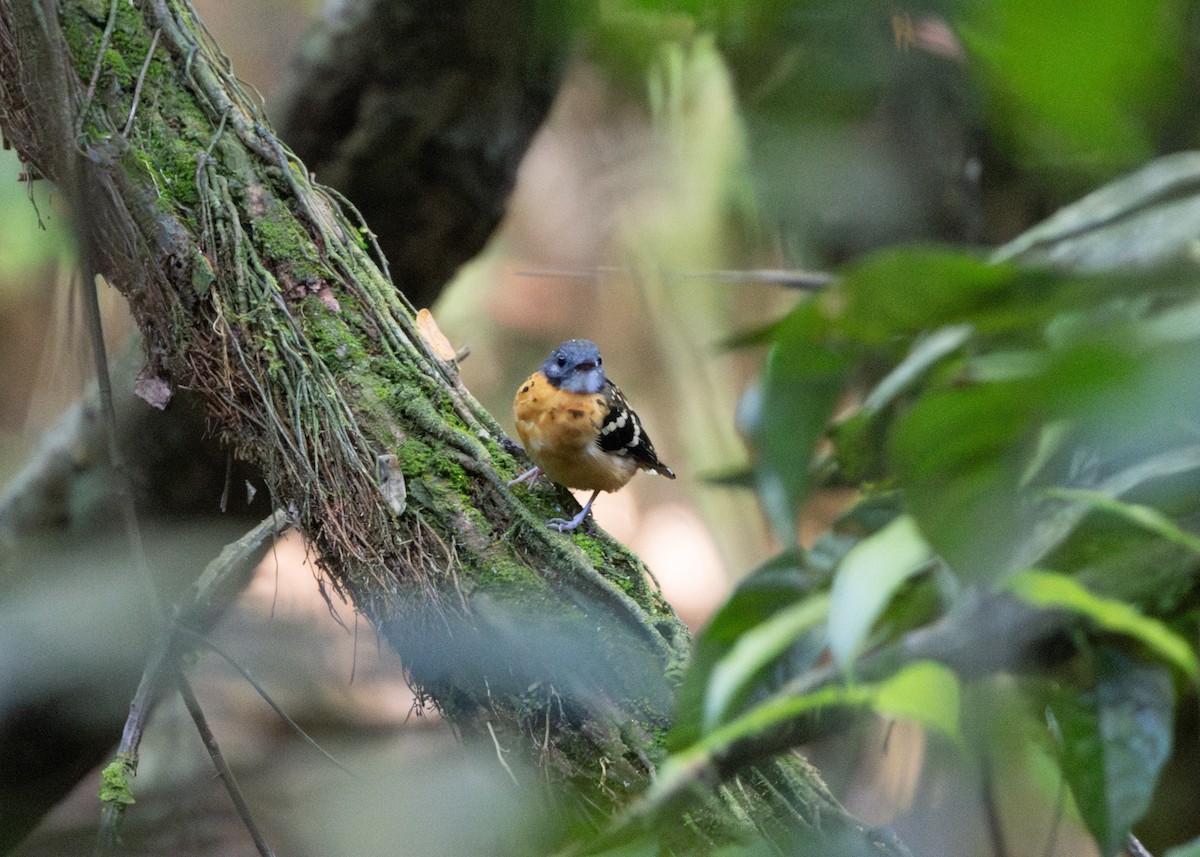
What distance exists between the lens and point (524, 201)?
7.50 metres

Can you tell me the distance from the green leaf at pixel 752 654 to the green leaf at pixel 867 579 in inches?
0.8

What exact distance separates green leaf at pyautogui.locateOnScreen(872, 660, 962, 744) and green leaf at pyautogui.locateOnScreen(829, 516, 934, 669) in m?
0.03

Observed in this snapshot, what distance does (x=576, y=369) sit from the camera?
3.12 m

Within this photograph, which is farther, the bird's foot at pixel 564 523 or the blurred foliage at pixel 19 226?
the blurred foliage at pixel 19 226

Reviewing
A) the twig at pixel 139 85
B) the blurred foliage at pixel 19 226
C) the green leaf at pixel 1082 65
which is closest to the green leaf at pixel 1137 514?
the green leaf at pixel 1082 65

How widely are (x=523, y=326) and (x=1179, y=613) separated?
6931 millimetres

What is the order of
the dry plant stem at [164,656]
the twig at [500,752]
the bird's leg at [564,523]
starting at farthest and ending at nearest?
the bird's leg at [564,523]
the dry plant stem at [164,656]
the twig at [500,752]

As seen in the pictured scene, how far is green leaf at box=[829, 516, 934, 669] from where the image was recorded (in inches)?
23.3

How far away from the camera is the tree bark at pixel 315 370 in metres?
1.92

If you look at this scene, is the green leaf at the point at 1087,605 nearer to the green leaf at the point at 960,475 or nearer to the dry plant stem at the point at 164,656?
the green leaf at the point at 960,475

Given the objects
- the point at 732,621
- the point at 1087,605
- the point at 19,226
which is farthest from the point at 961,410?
the point at 19,226

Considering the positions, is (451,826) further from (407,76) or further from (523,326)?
(523,326)

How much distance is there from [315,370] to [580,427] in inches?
33.6

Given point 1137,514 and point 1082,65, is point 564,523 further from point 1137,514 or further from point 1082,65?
point 1082,65
